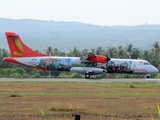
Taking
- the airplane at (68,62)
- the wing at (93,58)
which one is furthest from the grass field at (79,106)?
the airplane at (68,62)

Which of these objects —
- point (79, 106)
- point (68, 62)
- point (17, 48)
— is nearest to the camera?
point (79, 106)

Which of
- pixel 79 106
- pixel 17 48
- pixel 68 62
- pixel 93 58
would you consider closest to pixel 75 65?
pixel 68 62

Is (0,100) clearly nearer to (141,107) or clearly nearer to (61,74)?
(141,107)

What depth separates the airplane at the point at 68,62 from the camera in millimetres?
54250

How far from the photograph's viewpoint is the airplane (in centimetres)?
5425

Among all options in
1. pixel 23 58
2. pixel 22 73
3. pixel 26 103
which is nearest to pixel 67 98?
pixel 26 103

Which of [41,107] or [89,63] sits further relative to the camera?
[89,63]

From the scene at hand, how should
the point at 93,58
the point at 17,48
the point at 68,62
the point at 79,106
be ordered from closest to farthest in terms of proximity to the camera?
1. the point at 79,106
2. the point at 17,48
3. the point at 68,62
4. the point at 93,58

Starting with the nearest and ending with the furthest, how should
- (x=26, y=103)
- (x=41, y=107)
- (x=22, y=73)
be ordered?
(x=41, y=107)
(x=26, y=103)
(x=22, y=73)

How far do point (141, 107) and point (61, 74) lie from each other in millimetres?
43763

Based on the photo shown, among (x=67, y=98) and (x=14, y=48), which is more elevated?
(x=14, y=48)

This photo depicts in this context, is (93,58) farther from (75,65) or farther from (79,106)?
(79,106)

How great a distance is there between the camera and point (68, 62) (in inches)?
2163

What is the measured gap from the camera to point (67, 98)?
29.9 m
